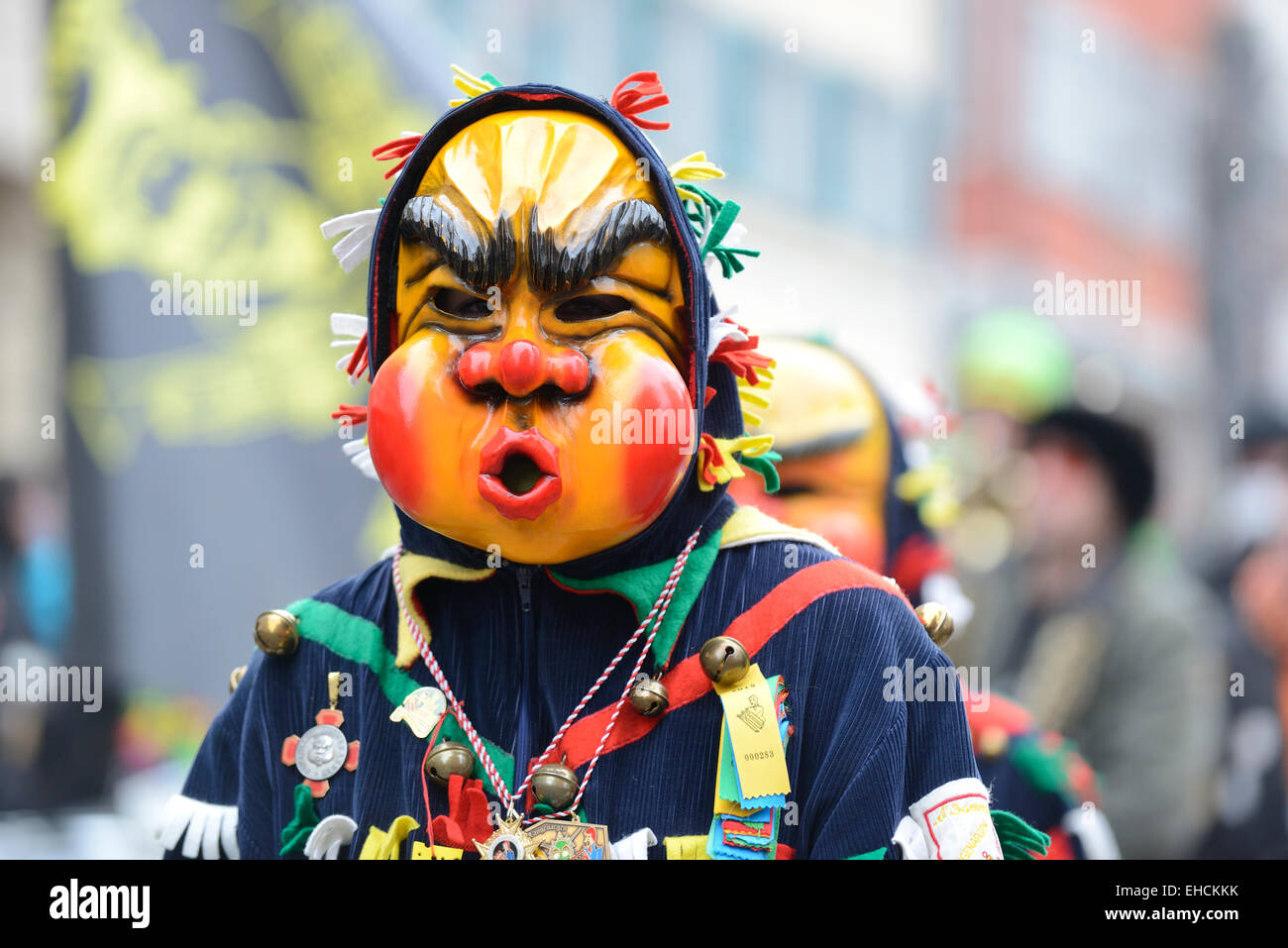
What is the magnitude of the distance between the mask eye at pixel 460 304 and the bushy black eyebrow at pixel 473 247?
0.03 meters

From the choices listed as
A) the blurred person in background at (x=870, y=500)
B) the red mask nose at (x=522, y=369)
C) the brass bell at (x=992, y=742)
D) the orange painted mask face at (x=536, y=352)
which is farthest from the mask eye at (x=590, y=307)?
the brass bell at (x=992, y=742)

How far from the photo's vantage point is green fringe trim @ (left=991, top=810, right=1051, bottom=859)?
206 cm

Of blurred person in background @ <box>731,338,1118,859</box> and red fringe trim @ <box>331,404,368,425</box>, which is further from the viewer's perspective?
blurred person in background @ <box>731,338,1118,859</box>

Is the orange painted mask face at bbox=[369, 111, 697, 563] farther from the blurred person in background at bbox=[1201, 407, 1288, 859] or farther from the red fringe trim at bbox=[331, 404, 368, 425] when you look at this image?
the blurred person in background at bbox=[1201, 407, 1288, 859]

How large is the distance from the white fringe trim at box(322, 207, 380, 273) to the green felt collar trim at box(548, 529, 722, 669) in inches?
22.9

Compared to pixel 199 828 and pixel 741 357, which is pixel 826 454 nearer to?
pixel 741 357

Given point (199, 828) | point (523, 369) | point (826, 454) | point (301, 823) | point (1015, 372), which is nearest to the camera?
point (523, 369)

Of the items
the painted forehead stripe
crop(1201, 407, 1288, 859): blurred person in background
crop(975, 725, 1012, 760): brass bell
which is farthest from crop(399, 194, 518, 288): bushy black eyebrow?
crop(1201, 407, 1288, 859): blurred person in background

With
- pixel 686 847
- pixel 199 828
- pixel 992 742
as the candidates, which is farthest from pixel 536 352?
pixel 992 742

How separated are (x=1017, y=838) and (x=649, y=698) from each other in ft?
1.97

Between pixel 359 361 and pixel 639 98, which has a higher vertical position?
pixel 639 98

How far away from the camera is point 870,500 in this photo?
3.09 m

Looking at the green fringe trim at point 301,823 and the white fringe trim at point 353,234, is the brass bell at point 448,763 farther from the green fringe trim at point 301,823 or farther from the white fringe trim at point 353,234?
the white fringe trim at point 353,234
